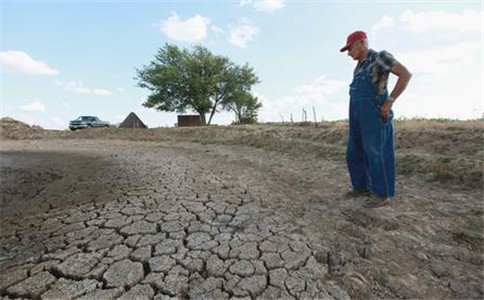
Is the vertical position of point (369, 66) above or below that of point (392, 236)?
above

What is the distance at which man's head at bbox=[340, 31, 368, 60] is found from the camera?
2820 millimetres

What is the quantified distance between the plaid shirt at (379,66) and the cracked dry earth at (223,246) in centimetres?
113

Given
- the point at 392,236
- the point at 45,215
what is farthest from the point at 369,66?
the point at 45,215

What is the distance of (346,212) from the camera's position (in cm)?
280

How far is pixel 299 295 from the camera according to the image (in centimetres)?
171

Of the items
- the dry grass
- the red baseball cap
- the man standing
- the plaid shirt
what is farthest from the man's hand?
the dry grass

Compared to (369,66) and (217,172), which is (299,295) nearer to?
(369,66)

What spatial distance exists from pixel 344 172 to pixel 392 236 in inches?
86.4

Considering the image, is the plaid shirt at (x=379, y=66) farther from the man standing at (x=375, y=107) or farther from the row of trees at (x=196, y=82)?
the row of trees at (x=196, y=82)

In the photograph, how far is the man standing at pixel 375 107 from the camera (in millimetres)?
2676

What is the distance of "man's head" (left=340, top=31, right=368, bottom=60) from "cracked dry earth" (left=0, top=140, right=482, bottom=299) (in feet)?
4.73

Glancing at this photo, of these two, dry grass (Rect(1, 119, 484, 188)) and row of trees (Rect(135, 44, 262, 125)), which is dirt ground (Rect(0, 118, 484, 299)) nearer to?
dry grass (Rect(1, 119, 484, 188))

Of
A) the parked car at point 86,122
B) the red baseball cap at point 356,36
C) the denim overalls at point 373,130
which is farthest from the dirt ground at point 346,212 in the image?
the parked car at point 86,122

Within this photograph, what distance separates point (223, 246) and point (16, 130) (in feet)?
59.6
